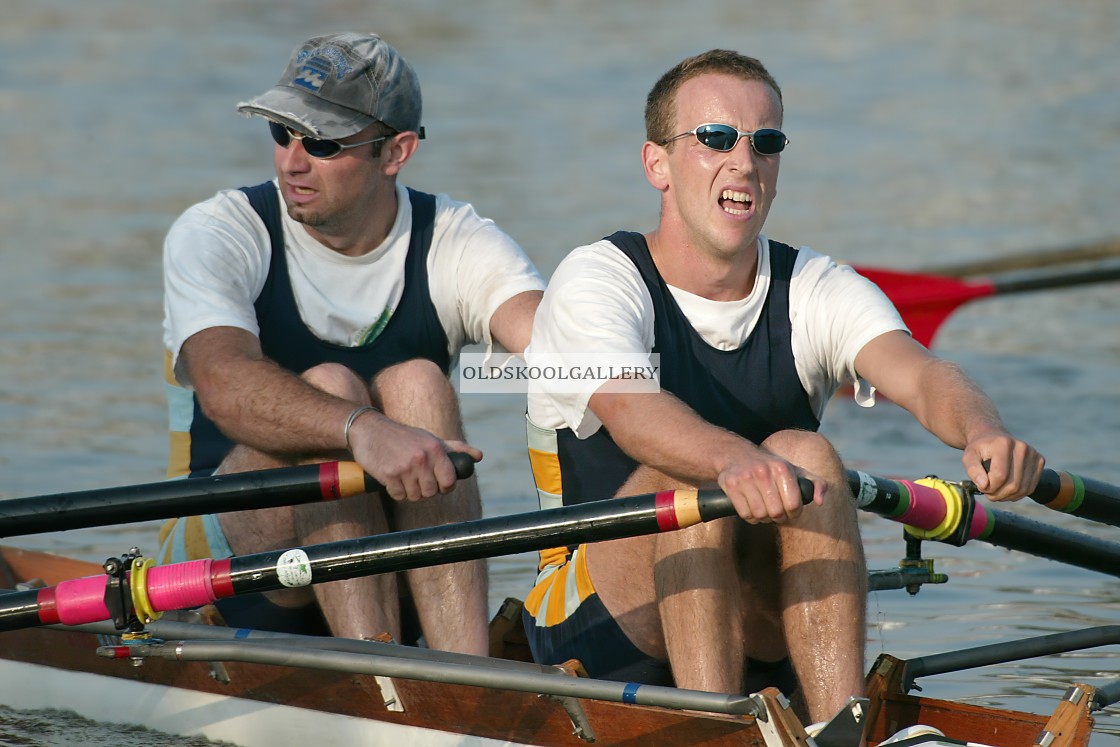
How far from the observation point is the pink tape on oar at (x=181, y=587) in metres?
3.60

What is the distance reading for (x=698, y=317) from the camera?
3760mm

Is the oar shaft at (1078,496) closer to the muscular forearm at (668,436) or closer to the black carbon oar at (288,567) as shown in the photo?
the muscular forearm at (668,436)

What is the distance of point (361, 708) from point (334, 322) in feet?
3.66

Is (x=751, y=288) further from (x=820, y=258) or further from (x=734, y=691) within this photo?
(x=734, y=691)

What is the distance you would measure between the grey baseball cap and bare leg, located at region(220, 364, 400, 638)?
740 mm

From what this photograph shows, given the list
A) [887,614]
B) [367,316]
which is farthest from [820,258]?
[887,614]

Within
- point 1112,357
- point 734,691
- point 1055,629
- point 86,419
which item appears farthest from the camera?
point 1112,357

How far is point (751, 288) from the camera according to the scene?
12.6 ft

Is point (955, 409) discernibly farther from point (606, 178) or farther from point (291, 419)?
point (606, 178)

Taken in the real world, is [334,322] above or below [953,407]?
above

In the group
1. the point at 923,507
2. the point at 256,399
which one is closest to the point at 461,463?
the point at 256,399

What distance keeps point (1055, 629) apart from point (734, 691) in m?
2.28

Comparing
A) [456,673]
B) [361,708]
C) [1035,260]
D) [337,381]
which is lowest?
[361,708]

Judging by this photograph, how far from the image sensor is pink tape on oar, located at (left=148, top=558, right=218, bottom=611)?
3596 mm
